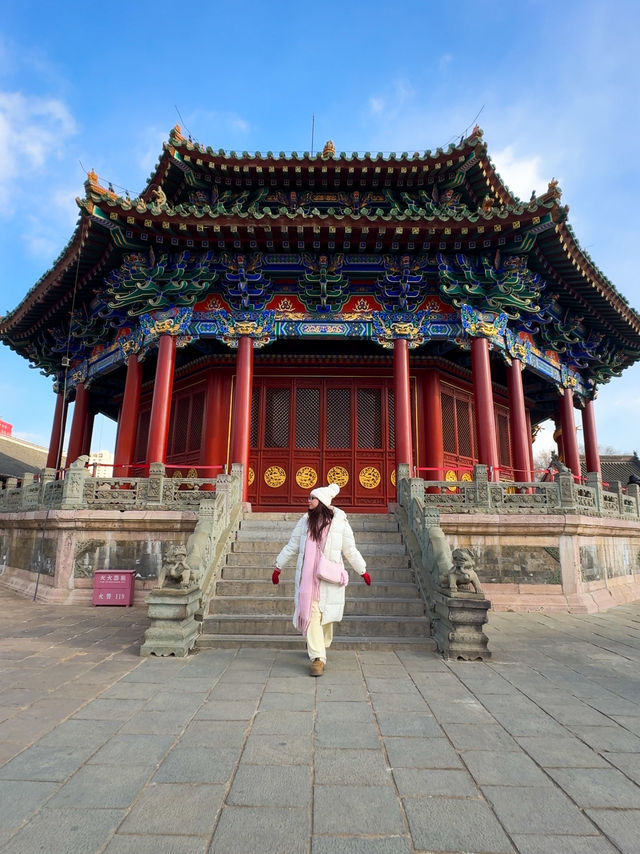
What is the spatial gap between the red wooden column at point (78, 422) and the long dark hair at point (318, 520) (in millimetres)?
10940

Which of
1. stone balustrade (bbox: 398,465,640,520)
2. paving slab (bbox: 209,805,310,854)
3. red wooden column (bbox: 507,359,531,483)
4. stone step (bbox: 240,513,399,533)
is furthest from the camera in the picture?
red wooden column (bbox: 507,359,531,483)

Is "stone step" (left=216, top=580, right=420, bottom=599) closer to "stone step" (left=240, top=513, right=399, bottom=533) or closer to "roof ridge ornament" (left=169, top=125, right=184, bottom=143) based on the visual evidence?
"stone step" (left=240, top=513, right=399, bottom=533)

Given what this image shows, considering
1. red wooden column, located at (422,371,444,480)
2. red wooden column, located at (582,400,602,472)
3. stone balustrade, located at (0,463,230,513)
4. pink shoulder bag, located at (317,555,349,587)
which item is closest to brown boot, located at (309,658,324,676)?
pink shoulder bag, located at (317,555,349,587)

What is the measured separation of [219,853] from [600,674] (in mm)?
4225

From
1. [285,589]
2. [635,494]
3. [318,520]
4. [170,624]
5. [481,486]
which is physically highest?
[635,494]

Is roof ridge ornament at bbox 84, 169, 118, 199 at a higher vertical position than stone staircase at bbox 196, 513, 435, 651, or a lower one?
higher

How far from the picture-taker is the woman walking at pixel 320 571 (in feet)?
15.1

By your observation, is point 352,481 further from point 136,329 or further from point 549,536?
point 136,329

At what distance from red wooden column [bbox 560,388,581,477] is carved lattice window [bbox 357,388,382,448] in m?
5.19

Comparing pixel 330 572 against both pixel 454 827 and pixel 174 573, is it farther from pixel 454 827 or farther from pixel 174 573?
pixel 454 827

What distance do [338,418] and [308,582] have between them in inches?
298

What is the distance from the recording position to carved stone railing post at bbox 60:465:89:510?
846 cm

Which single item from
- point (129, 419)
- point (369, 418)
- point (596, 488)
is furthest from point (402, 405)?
point (129, 419)

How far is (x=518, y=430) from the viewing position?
10.7 m
